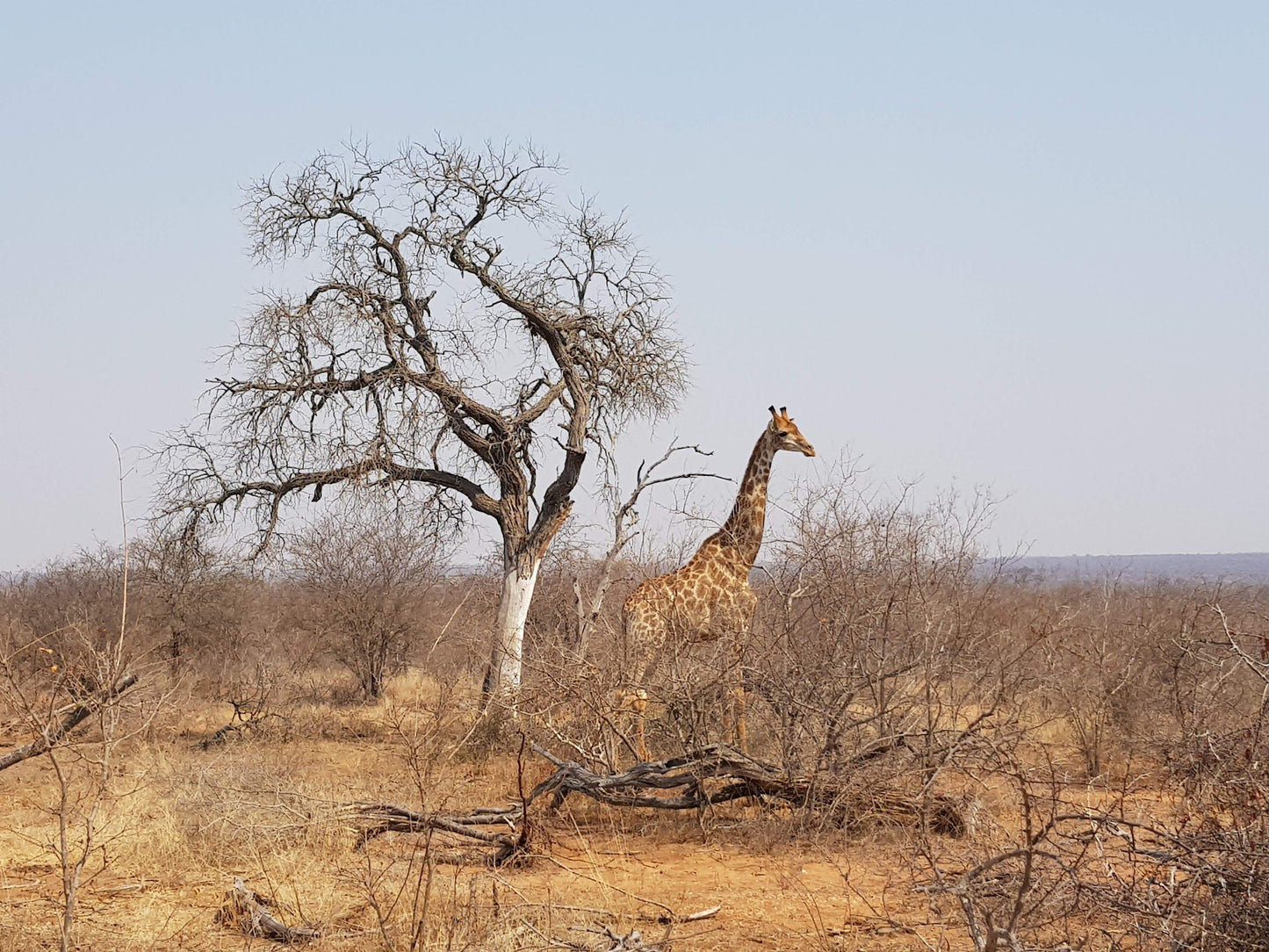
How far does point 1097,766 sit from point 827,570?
3492 millimetres

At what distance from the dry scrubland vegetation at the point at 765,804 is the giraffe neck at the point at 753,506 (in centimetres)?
51

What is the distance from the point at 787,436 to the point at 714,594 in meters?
1.78

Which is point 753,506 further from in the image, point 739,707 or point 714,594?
point 739,707

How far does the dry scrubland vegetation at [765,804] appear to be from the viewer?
194 inches

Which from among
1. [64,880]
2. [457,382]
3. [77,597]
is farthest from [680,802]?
[77,597]

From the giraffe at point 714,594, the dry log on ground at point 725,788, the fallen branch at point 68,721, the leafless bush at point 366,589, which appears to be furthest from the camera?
the leafless bush at point 366,589

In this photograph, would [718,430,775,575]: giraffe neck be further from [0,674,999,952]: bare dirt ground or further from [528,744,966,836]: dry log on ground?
[528,744,966,836]: dry log on ground

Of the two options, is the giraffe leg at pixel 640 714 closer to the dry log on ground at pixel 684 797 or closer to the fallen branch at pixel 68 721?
the dry log on ground at pixel 684 797

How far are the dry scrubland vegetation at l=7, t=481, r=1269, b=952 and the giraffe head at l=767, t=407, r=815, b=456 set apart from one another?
3.19 feet

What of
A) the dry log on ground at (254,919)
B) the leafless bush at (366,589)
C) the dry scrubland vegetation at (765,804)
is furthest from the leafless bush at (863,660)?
the leafless bush at (366,589)

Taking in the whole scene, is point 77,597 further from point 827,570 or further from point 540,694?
point 827,570

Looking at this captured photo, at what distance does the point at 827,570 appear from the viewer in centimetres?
887

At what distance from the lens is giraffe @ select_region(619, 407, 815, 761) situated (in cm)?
905

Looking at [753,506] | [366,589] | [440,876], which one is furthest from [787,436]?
[366,589]
